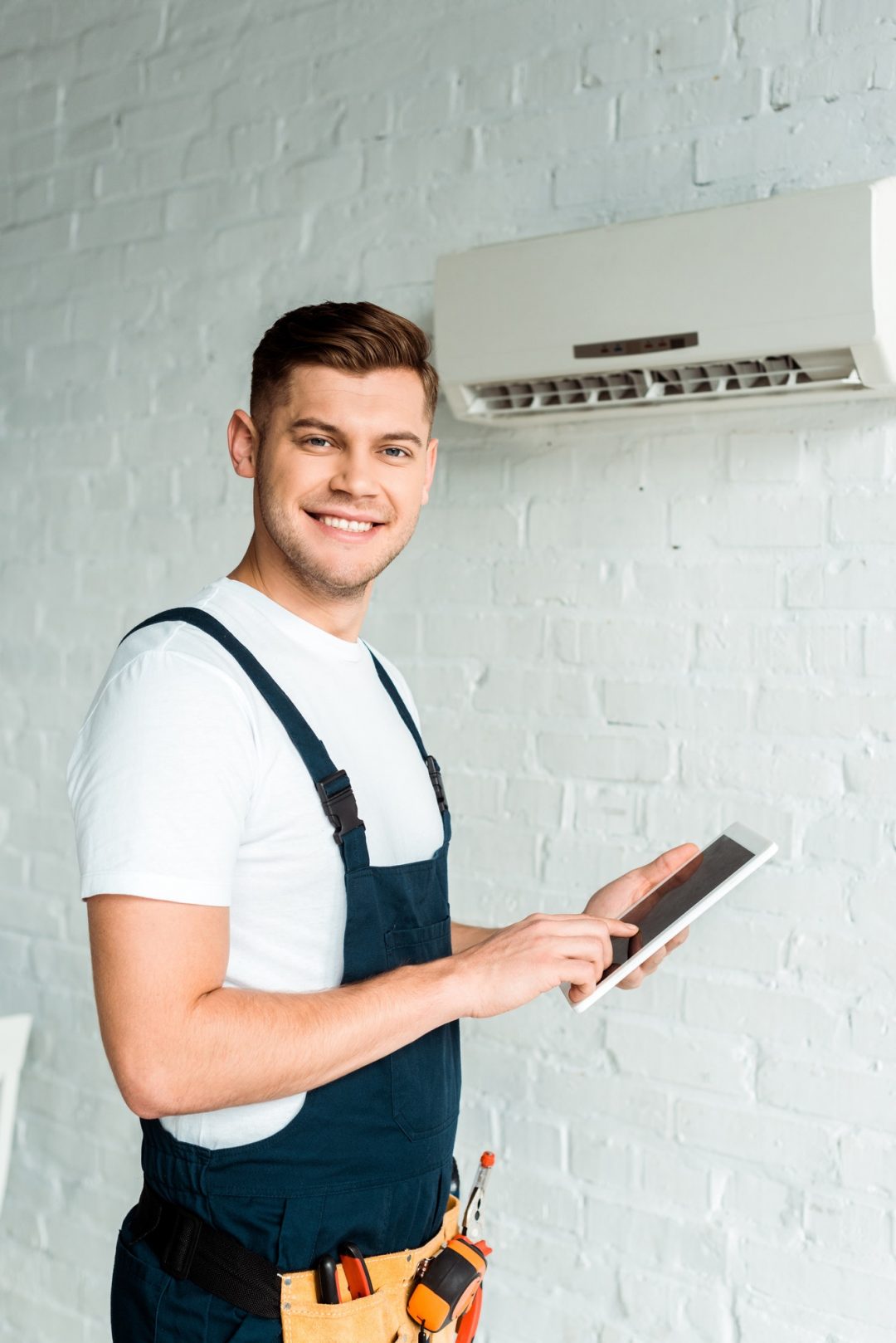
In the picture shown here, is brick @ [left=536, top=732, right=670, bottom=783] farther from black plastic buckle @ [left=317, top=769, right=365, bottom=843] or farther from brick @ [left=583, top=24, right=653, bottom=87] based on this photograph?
brick @ [left=583, top=24, right=653, bottom=87]

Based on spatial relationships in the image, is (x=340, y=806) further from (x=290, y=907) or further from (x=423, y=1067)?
(x=423, y=1067)

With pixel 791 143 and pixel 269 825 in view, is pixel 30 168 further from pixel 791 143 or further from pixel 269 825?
pixel 269 825

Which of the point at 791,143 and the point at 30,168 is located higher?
the point at 30,168

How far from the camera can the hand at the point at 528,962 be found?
4.28 feet

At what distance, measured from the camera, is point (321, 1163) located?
1316 mm

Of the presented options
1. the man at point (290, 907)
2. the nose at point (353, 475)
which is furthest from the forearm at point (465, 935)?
the nose at point (353, 475)

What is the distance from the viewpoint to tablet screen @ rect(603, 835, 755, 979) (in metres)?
1.38

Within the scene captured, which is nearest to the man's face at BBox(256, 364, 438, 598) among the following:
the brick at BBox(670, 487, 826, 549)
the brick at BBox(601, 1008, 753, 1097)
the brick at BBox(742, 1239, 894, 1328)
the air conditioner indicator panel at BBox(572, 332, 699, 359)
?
the air conditioner indicator panel at BBox(572, 332, 699, 359)

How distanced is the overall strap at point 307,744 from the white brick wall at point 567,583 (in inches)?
29.4

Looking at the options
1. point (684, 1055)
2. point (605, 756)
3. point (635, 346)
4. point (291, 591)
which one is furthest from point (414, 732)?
point (684, 1055)

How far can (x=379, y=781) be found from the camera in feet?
4.90

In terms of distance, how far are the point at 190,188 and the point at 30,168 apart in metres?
0.45

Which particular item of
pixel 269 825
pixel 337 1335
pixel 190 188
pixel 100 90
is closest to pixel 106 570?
pixel 190 188

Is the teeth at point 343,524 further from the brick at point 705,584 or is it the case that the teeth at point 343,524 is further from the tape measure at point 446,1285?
the tape measure at point 446,1285
